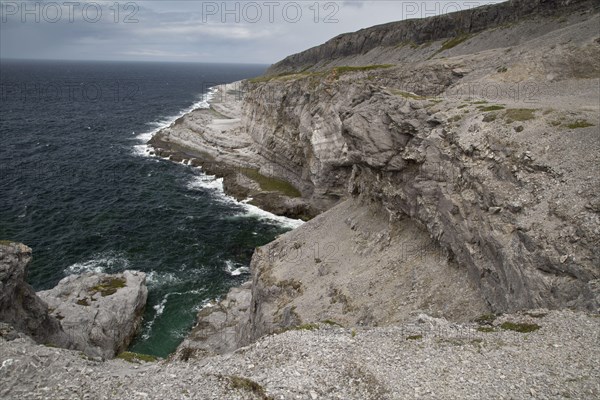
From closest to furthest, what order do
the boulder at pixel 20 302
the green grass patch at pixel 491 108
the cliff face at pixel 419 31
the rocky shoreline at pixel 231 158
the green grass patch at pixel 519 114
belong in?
the boulder at pixel 20 302, the green grass patch at pixel 519 114, the green grass patch at pixel 491 108, the rocky shoreline at pixel 231 158, the cliff face at pixel 419 31

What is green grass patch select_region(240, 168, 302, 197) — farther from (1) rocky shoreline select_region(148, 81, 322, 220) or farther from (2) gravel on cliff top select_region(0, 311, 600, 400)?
(2) gravel on cliff top select_region(0, 311, 600, 400)

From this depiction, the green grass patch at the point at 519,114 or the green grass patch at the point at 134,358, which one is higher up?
the green grass patch at the point at 519,114

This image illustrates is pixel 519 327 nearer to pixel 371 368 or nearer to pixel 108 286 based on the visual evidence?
pixel 371 368

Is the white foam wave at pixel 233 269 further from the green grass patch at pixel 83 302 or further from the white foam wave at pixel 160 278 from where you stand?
the green grass patch at pixel 83 302

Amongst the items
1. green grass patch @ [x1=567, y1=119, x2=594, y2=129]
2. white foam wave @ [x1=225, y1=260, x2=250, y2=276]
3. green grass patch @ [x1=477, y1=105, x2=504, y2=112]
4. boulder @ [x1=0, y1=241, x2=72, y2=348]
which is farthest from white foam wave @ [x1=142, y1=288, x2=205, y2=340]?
green grass patch @ [x1=567, y1=119, x2=594, y2=129]

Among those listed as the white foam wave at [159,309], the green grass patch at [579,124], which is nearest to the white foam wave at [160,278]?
the white foam wave at [159,309]
